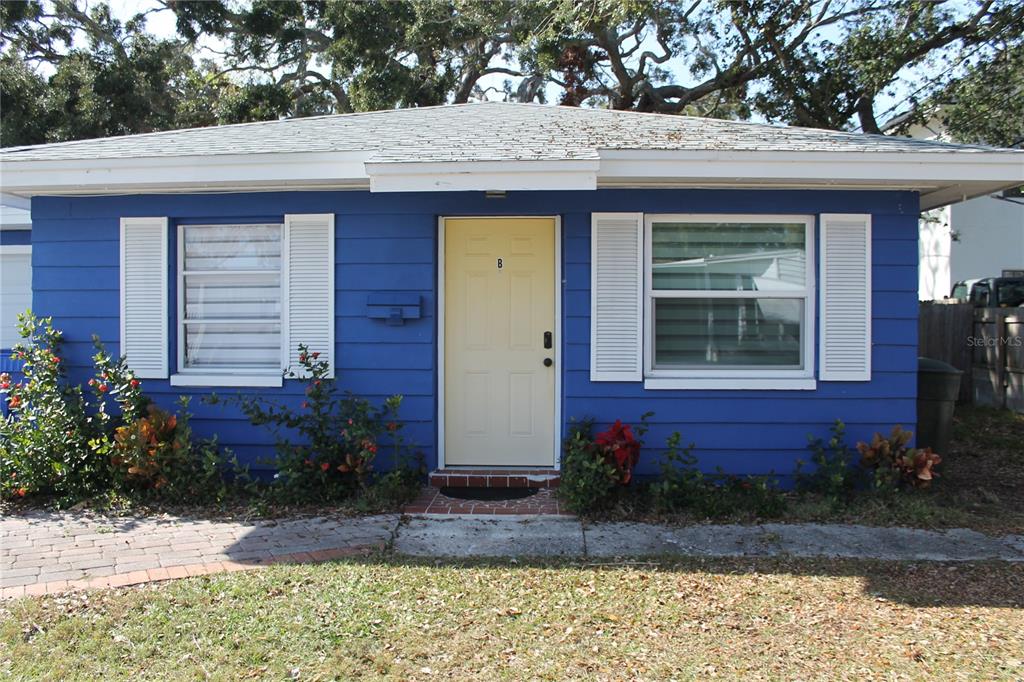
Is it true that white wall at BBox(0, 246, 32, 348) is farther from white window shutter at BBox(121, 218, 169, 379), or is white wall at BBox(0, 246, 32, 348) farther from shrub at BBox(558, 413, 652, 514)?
shrub at BBox(558, 413, 652, 514)

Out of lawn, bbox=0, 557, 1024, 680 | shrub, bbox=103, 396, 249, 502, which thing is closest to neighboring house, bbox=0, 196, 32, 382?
shrub, bbox=103, 396, 249, 502

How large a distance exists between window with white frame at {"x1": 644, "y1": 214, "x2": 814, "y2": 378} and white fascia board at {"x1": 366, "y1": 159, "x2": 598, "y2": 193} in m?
1.24

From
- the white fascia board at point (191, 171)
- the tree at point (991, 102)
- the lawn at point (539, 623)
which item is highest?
the tree at point (991, 102)

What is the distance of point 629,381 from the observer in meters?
6.66

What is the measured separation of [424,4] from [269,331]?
1061 cm

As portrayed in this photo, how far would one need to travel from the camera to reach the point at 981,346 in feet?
37.1

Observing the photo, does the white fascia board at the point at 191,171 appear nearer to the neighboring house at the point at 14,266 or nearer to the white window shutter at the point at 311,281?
the white window shutter at the point at 311,281

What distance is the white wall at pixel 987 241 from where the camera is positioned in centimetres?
1931

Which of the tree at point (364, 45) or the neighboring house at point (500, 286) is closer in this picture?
the neighboring house at point (500, 286)

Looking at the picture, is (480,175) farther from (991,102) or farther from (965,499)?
(991,102)

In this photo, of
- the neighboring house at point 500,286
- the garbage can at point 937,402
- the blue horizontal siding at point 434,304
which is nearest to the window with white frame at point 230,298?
the neighboring house at point 500,286

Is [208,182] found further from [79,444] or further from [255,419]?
[79,444]

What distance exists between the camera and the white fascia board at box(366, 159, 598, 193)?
18.7 ft

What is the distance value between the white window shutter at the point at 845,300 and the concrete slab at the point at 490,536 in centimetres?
259
